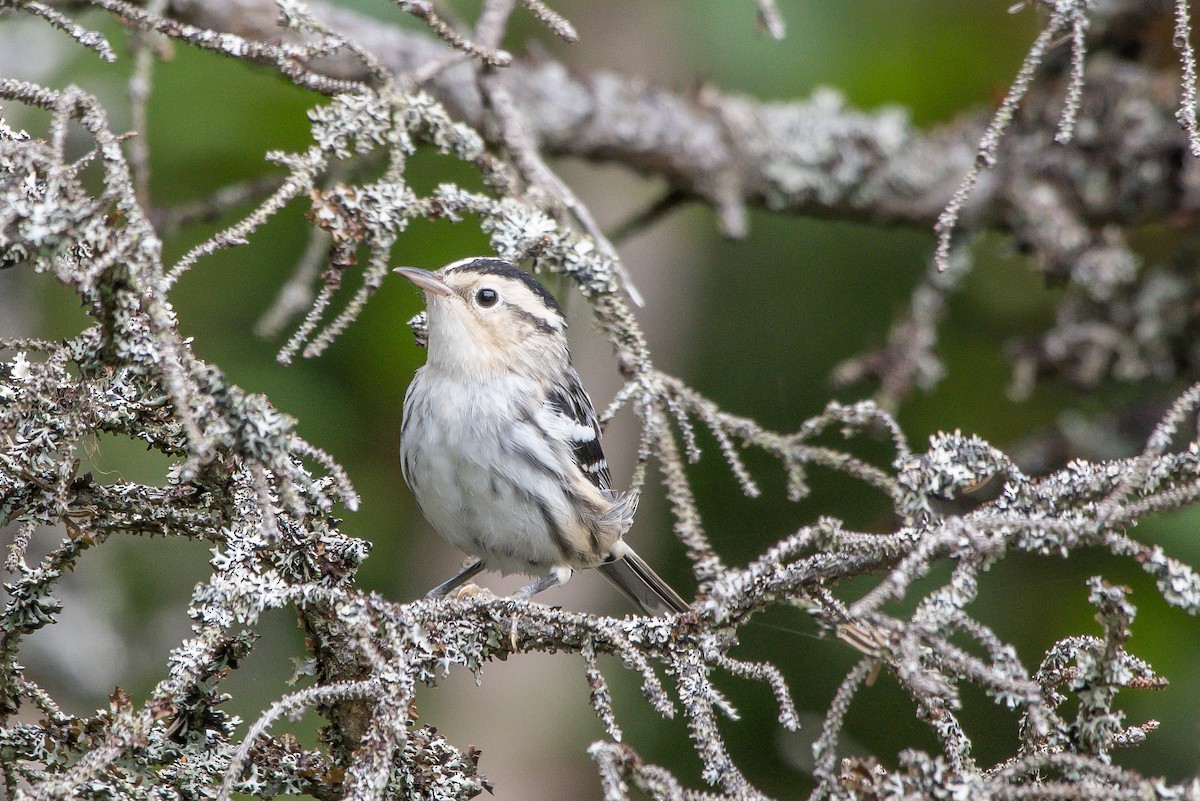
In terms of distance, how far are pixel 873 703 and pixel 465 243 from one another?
2.62m

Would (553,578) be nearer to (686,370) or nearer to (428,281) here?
(428,281)

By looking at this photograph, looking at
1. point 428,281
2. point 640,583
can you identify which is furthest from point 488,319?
point 640,583

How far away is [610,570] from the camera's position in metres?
Answer: 3.88

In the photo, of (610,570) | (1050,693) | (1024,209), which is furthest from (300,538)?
(1024,209)

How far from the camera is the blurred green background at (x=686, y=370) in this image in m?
4.38

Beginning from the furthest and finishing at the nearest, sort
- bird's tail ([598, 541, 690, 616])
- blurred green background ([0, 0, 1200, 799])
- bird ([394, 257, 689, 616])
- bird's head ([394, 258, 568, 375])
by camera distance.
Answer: blurred green background ([0, 0, 1200, 799]) → bird's tail ([598, 541, 690, 616]) → bird's head ([394, 258, 568, 375]) → bird ([394, 257, 689, 616])

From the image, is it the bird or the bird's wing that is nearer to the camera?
the bird

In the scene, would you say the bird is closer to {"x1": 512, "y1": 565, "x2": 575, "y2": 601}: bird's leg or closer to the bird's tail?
{"x1": 512, "y1": 565, "x2": 575, "y2": 601}: bird's leg

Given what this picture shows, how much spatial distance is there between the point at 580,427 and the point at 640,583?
67 centimetres

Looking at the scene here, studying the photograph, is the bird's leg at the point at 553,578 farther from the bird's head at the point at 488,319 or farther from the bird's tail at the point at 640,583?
the bird's head at the point at 488,319

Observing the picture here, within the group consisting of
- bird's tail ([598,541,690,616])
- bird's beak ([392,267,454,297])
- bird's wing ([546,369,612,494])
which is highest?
bird's beak ([392,267,454,297])

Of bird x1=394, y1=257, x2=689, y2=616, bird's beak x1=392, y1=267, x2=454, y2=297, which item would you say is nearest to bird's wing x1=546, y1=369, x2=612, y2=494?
bird x1=394, y1=257, x2=689, y2=616

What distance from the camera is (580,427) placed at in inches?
138

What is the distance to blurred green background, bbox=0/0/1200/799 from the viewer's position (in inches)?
173
